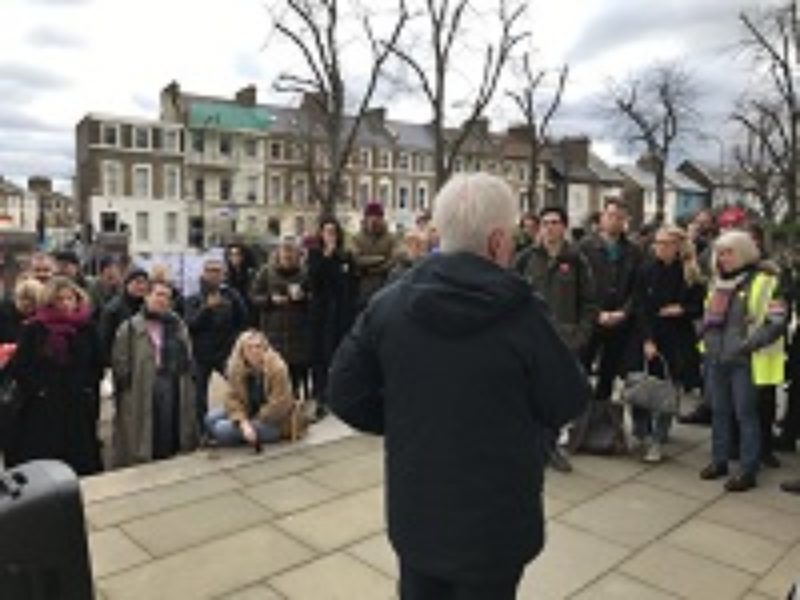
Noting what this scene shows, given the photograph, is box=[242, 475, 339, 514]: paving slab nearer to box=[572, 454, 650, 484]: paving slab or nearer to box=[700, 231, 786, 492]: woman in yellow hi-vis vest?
box=[572, 454, 650, 484]: paving slab

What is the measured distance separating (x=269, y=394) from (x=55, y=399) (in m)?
1.58

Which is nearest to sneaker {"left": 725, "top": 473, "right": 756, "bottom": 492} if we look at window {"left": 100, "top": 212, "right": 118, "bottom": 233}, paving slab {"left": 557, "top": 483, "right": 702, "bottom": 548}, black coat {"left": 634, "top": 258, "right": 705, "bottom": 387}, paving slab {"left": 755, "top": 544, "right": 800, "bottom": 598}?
paving slab {"left": 557, "top": 483, "right": 702, "bottom": 548}

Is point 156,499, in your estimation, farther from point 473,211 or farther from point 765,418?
point 765,418

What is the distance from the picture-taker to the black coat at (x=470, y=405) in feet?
6.49

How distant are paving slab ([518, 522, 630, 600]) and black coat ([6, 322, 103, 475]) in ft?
10.8

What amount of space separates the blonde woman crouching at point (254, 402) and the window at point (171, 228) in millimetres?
50678

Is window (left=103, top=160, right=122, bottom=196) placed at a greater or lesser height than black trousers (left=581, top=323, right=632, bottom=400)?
greater

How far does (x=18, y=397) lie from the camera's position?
5066mm

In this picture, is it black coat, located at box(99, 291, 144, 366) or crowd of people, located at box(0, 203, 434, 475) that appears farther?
black coat, located at box(99, 291, 144, 366)

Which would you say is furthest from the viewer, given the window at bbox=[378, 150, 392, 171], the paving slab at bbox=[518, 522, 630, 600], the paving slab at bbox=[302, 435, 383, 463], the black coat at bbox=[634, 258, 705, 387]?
the window at bbox=[378, 150, 392, 171]

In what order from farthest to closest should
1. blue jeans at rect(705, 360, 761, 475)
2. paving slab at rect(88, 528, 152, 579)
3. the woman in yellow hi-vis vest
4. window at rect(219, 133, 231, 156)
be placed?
window at rect(219, 133, 231, 156), blue jeans at rect(705, 360, 761, 475), the woman in yellow hi-vis vest, paving slab at rect(88, 528, 152, 579)

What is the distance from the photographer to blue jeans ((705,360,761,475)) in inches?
192

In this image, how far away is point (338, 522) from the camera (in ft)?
14.4

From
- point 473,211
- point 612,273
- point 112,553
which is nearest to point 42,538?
point 473,211
